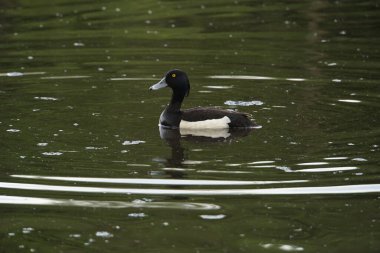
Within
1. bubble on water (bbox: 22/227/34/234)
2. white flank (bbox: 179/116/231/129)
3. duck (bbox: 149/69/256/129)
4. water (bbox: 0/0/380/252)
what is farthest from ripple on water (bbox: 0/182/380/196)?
white flank (bbox: 179/116/231/129)

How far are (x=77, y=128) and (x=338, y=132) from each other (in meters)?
3.77

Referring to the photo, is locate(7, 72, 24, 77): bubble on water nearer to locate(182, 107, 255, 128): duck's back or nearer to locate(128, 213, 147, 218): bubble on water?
locate(182, 107, 255, 128): duck's back

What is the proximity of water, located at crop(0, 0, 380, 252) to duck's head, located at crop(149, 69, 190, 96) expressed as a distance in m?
0.54

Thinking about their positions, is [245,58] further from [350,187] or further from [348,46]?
[350,187]

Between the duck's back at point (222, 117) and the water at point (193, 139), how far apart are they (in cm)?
23

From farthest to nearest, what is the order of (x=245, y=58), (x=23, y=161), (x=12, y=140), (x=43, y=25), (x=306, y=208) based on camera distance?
(x=43, y=25), (x=245, y=58), (x=12, y=140), (x=23, y=161), (x=306, y=208)

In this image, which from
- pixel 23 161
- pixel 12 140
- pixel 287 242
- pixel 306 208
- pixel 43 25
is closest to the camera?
pixel 287 242

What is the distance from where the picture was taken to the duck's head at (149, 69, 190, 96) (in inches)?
661

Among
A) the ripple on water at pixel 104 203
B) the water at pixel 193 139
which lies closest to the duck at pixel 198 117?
the water at pixel 193 139

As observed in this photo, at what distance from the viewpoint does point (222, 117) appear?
15844mm

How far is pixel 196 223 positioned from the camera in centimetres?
1113

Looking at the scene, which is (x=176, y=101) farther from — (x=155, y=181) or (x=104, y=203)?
(x=104, y=203)

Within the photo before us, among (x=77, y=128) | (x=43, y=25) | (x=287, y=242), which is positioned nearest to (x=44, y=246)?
(x=287, y=242)

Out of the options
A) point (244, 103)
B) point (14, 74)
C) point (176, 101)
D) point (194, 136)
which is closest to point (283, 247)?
point (194, 136)
